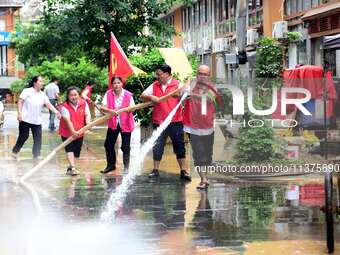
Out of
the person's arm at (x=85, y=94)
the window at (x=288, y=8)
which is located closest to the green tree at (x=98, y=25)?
the person's arm at (x=85, y=94)

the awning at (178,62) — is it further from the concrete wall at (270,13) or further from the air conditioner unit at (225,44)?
the air conditioner unit at (225,44)

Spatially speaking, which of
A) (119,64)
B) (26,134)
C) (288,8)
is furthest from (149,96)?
(288,8)

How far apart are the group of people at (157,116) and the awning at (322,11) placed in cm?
1082

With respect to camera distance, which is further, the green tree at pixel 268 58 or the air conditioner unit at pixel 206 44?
the air conditioner unit at pixel 206 44

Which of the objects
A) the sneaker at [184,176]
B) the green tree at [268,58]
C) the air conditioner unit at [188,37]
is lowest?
the sneaker at [184,176]

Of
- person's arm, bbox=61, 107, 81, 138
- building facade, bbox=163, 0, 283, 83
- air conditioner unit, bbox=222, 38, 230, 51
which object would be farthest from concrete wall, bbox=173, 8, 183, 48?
person's arm, bbox=61, 107, 81, 138

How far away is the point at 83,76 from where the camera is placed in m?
31.5

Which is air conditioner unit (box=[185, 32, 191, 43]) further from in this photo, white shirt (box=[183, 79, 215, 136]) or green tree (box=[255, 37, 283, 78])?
white shirt (box=[183, 79, 215, 136])

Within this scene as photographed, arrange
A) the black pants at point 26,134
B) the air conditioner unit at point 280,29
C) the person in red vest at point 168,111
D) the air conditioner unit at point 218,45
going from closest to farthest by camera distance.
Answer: the person in red vest at point 168,111, the black pants at point 26,134, the air conditioner unit at point 280,29, the air conditioner unit at point 218,45

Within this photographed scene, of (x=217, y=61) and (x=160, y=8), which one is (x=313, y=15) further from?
(x=217, y=61)

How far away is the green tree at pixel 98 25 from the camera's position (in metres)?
19.7

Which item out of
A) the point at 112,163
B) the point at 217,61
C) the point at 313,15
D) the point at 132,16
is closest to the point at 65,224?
the point at 112,163

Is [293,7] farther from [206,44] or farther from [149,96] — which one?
[149,96]

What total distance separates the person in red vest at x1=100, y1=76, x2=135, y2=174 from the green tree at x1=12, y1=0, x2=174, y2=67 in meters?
7.45
